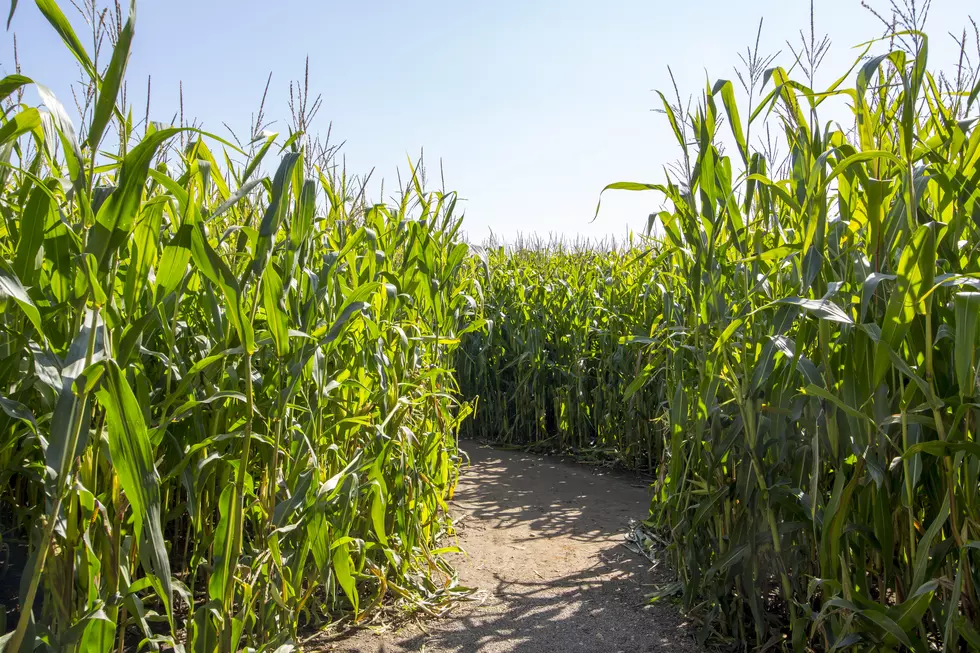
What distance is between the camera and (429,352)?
2.95 meters

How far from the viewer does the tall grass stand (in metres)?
1.05

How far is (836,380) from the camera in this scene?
1730 mm

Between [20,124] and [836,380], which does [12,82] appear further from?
[836,380]

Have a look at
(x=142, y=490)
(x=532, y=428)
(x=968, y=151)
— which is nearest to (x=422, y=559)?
(x=142, y=490)

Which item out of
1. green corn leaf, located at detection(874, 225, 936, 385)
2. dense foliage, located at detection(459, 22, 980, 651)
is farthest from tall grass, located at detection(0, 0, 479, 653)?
green corn leaf, located at detection(874, 225, 936, 385)

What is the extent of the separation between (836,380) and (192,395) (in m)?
1.54

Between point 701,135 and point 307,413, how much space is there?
51.5 inches

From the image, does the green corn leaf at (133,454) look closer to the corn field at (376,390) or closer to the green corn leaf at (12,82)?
the corn field at (376,390)

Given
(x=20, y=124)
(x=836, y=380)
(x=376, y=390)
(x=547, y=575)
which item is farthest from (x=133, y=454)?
(x=547, y=575)

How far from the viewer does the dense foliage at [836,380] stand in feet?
4.59

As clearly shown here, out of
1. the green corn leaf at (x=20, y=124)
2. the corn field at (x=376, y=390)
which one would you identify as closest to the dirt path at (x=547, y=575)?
the corn field at (x=376, y=390)

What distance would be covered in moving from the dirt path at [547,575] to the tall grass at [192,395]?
0.57 feet

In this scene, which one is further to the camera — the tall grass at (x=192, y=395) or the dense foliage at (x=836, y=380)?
the dense foliage at (x=836, y=380)

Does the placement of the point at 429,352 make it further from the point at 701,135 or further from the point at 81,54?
the point at 81,54
